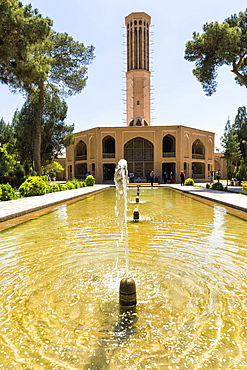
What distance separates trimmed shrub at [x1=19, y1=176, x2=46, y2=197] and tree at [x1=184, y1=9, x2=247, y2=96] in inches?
507

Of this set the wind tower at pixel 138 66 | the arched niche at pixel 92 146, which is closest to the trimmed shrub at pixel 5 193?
the arched niche at pixel 92 146

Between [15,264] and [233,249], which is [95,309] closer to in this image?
[15,264]

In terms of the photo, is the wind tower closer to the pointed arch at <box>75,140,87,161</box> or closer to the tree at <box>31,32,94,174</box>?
the pointed arch at <box>75,140,87,161</box>

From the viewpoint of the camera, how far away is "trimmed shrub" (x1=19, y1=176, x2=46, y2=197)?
42.6 ft

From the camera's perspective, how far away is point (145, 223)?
20.7 feet

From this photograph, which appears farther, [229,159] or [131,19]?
[131,19]

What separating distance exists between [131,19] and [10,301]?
41.2m

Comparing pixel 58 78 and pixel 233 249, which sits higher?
pixel 58 78

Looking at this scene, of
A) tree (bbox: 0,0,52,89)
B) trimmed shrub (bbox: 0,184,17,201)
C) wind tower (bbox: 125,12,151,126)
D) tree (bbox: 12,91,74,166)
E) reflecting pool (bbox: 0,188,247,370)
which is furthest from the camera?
wind tower (bbox: 125,12,151,126)

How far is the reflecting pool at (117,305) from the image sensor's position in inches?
69.6

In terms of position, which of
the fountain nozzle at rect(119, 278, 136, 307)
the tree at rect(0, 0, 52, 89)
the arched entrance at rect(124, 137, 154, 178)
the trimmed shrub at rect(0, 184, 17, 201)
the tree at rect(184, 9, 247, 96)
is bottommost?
the fountain nozzle at rect(119, 278, 136, 307)

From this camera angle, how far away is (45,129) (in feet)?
77.3

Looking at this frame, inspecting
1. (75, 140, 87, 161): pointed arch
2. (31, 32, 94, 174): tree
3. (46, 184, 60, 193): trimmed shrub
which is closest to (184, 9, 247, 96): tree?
(31, 32, 94, 174): tree

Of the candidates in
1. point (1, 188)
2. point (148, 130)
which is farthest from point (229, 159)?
point (1, 188)
